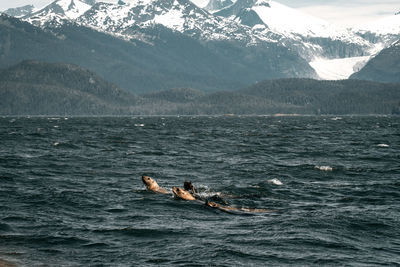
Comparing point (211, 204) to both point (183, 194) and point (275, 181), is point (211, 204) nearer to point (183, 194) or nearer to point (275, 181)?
point (183, 194)

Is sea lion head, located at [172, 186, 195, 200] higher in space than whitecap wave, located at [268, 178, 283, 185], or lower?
higher

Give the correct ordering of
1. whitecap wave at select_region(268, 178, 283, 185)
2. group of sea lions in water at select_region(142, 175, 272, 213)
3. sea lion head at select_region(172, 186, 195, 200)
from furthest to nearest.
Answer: whitecap wave at select_region(268, 178, 283, 185)
sea lion head at select_region(172, 186, 195, 200)
group of sea lions in water at select_region(142, 175, 272, 213)

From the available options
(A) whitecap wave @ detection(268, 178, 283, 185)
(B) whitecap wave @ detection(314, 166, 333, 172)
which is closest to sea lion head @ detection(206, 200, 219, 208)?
(A) whitecap wave @ detection(268, 178, 283, 185)

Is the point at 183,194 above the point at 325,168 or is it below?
above

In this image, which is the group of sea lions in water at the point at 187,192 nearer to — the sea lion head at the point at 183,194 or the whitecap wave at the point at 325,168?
the sea lion head at the point at 183,194

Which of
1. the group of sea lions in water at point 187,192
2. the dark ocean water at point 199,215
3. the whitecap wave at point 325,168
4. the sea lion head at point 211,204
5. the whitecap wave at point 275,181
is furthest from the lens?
the whitecap wave at point 325,168

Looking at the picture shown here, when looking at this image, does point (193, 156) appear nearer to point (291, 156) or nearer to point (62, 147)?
point (291, 156)

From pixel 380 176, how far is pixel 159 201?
22.8m

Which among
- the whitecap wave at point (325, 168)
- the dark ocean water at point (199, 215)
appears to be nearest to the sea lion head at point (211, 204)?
the dark ocean water at point (199, 215)

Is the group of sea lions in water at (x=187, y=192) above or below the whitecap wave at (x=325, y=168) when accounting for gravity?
above

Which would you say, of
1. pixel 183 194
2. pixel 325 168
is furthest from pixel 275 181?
pixel 183 194

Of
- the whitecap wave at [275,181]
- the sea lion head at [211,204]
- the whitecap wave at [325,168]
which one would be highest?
the sea lion head at [211,204]

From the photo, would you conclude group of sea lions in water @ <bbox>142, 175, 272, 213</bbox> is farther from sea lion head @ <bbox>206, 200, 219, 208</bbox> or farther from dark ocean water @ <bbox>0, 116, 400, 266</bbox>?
dark ocean water @ <bbox>0, 116, 400, 266</bbox>

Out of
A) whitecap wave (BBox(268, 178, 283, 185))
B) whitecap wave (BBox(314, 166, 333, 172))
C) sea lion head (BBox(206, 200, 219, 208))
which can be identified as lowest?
whitecap wave (BBox(314, 166, 333, 172))
